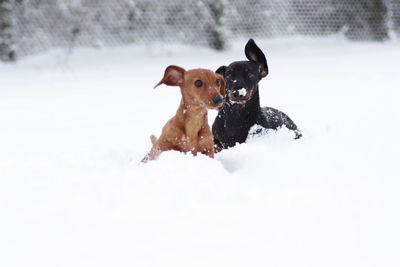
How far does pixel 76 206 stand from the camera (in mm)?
2045

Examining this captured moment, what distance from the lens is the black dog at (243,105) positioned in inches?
122

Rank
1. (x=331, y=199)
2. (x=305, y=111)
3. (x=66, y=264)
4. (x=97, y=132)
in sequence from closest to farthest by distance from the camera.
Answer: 1. (x=66, y=264)
2. (x=331, y=199)
3. (x=97, y=132)
4. (x=305, y=111)

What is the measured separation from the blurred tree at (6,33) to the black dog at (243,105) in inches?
214

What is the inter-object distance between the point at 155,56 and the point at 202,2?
124 cm

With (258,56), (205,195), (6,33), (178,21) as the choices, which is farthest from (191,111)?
(178,21)

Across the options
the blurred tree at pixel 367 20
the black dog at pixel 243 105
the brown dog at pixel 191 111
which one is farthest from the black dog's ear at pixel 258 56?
the blurred tree at pixel 367 20

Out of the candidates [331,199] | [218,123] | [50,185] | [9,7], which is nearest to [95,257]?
[50,185]

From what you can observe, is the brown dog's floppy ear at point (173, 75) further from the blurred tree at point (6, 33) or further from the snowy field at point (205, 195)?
the blurred tree at point (6, 33)

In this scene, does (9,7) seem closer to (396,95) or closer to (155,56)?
(155,56)

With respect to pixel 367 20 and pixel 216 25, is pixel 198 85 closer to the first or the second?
pixel 216 25

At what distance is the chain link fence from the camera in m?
8.02

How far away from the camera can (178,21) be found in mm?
8703

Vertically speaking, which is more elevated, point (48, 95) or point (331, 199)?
point (48, 95)

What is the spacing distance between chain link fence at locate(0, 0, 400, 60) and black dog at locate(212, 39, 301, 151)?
18.1 feet
